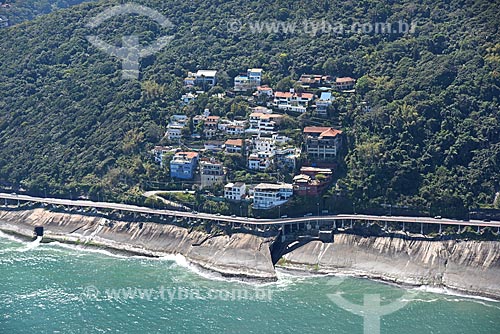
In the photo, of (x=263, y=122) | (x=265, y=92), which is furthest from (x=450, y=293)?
(x=265, y=92)

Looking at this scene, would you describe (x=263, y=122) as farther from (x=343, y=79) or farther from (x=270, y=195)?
(x=343, y=79)

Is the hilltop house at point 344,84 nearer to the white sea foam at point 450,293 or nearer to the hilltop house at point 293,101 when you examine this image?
the hilltop house at point 293,101

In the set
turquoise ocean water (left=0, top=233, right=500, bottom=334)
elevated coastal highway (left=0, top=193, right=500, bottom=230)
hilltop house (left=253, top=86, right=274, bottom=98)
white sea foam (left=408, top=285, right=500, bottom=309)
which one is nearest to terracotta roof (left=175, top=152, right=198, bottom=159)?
elevated coastal highway (left=0, top=193, right=500, bottom=230)

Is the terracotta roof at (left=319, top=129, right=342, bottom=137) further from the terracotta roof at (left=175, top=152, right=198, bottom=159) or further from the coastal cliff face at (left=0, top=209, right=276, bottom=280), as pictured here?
the coastal cliff face at (left=0, top=209, right=276, bottom=280)

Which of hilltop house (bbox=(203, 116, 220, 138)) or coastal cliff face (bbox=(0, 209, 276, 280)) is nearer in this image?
coastal cliff face (bbox=(0, 209, 276, 280))

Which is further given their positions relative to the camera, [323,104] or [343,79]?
[343,79]

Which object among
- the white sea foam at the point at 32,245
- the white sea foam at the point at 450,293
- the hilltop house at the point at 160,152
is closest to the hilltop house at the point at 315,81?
the hilltop house at the point at 160,152
